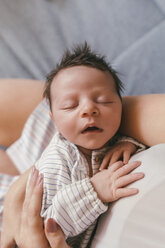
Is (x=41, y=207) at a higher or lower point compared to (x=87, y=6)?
lower

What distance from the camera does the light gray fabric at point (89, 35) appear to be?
121 centimetres

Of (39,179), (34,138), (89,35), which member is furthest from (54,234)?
(89,35)

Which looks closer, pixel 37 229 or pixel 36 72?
pixel 37 229

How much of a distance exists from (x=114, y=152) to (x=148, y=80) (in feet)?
1.35

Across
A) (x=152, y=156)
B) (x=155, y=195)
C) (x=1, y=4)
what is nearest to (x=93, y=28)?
(x=1, y=4)

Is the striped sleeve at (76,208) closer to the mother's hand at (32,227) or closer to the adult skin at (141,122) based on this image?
the mother's hand at (32,227)

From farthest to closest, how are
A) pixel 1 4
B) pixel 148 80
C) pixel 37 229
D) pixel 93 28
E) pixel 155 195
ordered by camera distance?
pixel 1 4
pixel 93 28
pixel 148 80
pixel 37 229
pixel 155 195

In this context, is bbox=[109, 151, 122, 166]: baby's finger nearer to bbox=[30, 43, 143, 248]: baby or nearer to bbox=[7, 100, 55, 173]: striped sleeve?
bbox=[30, 43, 143, 248]: baby

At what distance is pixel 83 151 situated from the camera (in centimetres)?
94

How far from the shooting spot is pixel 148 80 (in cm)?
118

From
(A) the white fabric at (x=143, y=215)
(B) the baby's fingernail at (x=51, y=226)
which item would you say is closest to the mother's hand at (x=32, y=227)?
(B) the baby's fingernail at (x=51, y=226)

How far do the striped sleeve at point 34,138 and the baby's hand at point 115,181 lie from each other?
42 cm

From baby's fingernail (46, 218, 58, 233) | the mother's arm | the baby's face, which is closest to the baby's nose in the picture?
the baby's face

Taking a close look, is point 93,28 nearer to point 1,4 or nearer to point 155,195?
point 1,4
